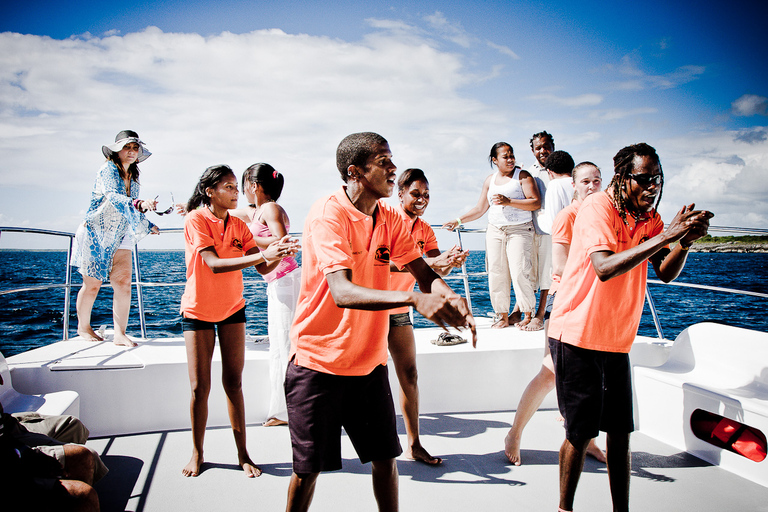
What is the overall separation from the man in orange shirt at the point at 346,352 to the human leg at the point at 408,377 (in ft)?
3.29

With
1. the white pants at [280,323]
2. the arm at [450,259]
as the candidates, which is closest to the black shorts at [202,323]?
the white pants at [280,323]

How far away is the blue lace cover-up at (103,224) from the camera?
376cm

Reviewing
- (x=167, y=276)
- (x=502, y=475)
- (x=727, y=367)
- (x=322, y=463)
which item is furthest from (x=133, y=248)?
(x=167, y=276)

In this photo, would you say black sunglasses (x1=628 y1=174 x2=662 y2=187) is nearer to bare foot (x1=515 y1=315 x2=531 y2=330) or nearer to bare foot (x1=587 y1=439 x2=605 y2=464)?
bare foot (x1=587 y1=439 x2=605 y2=464)

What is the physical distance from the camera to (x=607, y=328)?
1963 mm

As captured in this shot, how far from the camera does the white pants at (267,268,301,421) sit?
3275 mm

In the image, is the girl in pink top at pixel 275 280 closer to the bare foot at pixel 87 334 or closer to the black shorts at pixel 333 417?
the black shorts at pixel 333 417

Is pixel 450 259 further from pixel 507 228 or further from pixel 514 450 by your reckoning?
pixel 507 228

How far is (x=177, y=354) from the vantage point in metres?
3.51

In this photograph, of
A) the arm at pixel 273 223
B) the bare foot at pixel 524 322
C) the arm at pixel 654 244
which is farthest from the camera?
the bare foot at pixel 524 322

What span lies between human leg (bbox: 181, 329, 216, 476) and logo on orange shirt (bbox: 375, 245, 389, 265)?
131 centimetres

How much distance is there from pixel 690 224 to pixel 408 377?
1691 mm

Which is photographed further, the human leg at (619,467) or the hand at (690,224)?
the human leg at (619,467)

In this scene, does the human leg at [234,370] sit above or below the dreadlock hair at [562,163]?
below
